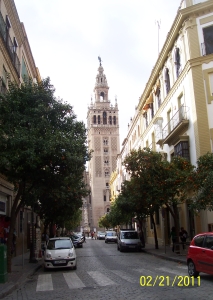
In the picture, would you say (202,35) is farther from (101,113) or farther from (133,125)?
(101,113)

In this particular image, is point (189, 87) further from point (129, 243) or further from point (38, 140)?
point (129, 243)

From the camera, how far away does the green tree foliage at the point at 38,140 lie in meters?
14.4

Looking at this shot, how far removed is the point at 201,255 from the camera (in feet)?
38.0

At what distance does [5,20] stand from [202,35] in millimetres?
12448

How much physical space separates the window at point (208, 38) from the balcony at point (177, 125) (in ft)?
13.0

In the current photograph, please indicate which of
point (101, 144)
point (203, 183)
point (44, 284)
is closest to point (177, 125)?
point (203, 183)

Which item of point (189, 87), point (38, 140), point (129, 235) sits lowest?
point (129, 235)

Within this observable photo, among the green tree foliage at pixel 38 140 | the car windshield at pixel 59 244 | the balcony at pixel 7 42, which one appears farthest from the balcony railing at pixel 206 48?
the car windshield at pixel 59 244

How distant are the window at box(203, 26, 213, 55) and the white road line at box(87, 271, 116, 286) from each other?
15833 mm

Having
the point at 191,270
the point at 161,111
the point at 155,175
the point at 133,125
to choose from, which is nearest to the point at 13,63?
the point at 155,175

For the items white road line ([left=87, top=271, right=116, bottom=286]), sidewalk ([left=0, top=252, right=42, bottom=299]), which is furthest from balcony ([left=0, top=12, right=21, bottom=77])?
white road line ([left=87, top=271, right=116, bottom=286])

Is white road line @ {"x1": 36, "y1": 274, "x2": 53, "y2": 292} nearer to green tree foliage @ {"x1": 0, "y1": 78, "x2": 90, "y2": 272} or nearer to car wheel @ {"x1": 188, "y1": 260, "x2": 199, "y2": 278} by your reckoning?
green tree foliage @ {"x1": 0, "y1": 78, "x2": 90, "y2": 272}

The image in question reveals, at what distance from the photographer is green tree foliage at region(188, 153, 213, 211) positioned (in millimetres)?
15719

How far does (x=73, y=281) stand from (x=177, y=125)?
14448 mm
